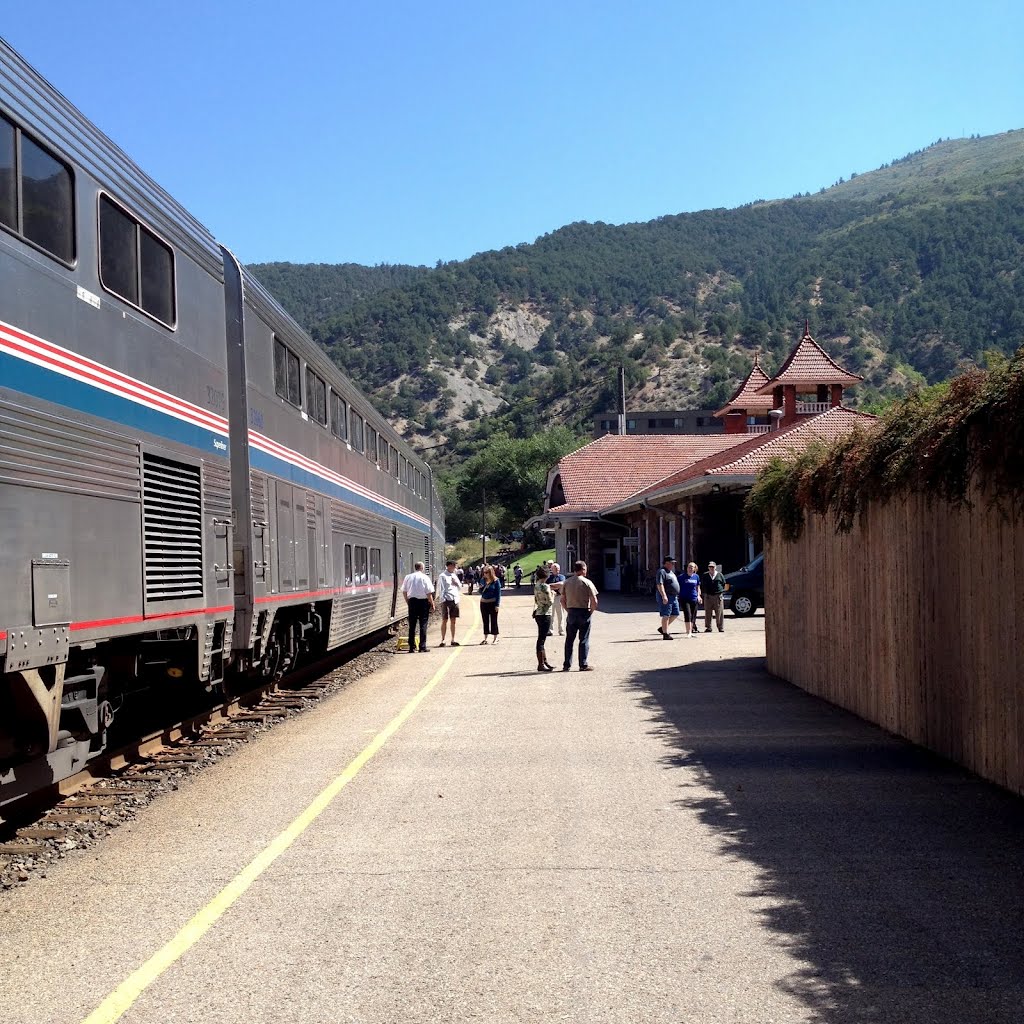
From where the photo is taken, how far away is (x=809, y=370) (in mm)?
42938

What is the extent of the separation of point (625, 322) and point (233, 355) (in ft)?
509

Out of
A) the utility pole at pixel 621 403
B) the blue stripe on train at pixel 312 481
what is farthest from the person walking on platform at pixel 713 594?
the utility pole at pixel 621 403

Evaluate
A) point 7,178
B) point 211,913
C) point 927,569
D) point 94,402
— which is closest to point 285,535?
point 94,402

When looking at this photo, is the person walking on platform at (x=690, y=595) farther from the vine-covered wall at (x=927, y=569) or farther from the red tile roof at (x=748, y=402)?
the red tile roof at (x=748, y=402)

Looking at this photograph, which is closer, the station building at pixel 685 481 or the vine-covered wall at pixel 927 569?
the vine-covered wall at pixel 927 569

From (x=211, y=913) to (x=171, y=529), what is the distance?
3788 millimetres

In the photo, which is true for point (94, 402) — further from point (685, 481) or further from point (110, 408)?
point (685, 481)

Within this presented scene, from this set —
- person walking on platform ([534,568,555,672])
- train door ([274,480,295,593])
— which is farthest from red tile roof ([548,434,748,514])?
train door ([274,480,295,593])

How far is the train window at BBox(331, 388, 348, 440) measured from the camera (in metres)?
17.0

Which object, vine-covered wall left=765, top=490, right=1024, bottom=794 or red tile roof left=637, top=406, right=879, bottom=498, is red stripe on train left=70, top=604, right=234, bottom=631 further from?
red tile roof left=637, top=406, right=879, bottom=498

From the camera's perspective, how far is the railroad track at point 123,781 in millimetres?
7258

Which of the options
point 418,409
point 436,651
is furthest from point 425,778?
point 418,409

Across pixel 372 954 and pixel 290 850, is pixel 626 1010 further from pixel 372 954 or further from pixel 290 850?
pixel 290 850

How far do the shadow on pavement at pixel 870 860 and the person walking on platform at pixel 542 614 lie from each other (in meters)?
5.63
